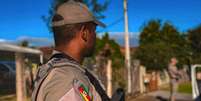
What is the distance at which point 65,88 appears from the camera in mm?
2484

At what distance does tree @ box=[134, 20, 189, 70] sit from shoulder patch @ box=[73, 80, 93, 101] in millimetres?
28859

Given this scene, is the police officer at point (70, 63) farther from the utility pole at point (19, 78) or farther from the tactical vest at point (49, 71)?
the utility pole at point (19, 78)

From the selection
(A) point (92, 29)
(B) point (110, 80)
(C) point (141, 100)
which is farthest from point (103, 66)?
(A) point (92, 29)

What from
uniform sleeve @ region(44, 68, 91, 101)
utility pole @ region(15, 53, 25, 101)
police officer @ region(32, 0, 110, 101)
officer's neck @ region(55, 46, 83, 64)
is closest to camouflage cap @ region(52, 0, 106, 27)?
police officer @ region(32, 0, 110, 101)

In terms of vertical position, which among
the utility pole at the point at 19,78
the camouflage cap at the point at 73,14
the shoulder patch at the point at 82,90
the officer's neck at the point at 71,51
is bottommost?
the utility pole at the point at 19,78

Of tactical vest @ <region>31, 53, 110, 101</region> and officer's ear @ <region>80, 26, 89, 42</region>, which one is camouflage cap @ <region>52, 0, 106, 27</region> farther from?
tactical vest @ <region>31, 53, 110, 101</region>

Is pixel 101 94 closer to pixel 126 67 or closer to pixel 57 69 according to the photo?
pixel 57 69

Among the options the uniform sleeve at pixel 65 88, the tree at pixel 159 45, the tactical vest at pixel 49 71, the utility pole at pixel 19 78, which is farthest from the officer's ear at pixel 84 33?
the tree at pixel 159 45

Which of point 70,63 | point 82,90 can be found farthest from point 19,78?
point 82,90

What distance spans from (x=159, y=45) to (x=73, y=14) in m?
30.5

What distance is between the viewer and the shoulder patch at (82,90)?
2504 mm

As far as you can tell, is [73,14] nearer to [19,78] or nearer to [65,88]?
[65,88]

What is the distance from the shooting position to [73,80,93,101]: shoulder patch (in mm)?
2504

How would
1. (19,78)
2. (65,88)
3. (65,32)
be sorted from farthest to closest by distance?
(19,78)
(65,32)
(65,88)
